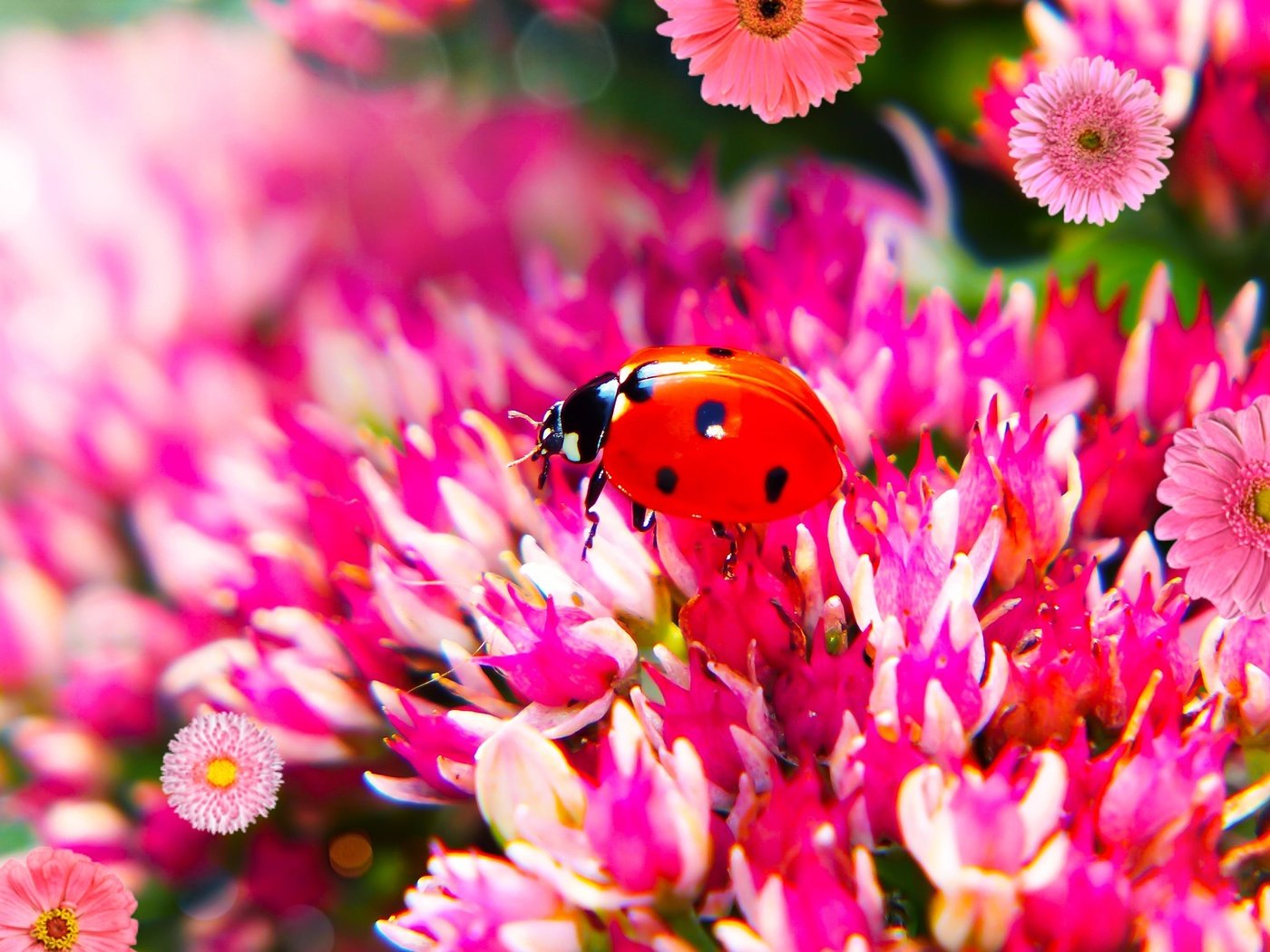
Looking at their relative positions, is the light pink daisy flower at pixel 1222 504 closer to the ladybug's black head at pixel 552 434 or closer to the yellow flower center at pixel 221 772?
the ladybug's black head at pixel 552 434

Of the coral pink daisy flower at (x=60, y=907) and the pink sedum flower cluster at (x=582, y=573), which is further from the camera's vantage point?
the coral pink daisy flower at (x=60, y=907)

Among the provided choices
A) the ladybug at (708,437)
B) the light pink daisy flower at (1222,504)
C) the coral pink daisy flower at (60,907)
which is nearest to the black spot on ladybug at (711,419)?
the ladybug at (708,437)

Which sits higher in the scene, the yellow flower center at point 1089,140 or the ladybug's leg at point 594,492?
the yellow flower center at point 1089,140

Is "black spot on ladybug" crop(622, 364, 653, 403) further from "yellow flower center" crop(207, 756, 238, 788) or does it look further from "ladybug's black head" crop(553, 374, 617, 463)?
"yellow flower center" crop(207, 756, 238, 788)

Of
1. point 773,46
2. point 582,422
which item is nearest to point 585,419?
point 582,422

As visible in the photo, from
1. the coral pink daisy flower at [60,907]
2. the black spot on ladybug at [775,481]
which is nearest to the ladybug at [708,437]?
the black spot on ladybug at [775,481]

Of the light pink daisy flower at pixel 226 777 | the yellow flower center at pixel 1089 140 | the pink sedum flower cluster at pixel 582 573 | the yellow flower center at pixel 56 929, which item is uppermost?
the yellow flower center at pixel 1089 140
